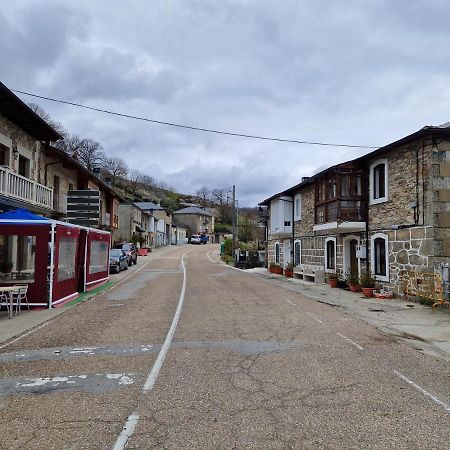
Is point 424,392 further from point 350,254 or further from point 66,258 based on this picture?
point 350,254

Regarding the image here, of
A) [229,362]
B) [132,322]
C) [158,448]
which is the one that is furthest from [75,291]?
[158,448]

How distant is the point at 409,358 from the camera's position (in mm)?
6949

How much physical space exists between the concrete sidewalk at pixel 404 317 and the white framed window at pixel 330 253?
4.36m

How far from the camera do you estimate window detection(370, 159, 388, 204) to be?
16.8 metres

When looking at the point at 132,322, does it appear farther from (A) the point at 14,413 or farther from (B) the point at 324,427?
(B) the point at 324,427

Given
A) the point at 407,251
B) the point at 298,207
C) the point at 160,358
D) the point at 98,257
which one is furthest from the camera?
the point at 298,207

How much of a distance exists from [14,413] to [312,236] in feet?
69.8

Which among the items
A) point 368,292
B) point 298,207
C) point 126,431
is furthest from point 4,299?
point 298,207

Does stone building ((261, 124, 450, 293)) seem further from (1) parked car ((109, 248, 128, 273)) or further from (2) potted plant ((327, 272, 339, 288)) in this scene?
(1) parked car ((109, 248, 128, 273))

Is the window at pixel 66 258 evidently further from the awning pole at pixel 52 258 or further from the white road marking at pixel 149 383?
the white road marking at pixel 149 383

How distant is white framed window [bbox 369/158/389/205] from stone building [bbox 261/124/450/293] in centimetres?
4

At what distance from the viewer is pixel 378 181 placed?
57.1 ft

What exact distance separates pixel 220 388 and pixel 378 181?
1429 centimetres

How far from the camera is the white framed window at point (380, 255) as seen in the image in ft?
53.5
